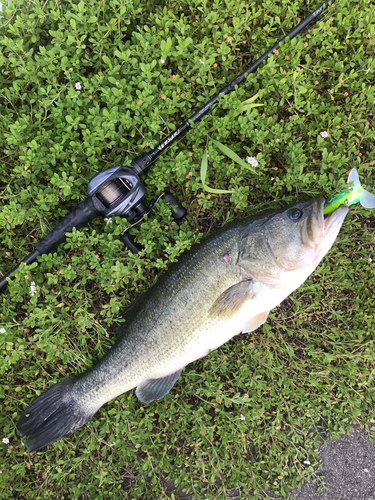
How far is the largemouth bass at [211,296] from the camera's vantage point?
2.34 metres

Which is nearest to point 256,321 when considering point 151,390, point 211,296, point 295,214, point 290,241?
point 211,296

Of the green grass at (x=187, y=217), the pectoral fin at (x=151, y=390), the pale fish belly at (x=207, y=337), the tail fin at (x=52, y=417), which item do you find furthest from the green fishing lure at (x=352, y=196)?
the tail fin at (x=52, y=417)

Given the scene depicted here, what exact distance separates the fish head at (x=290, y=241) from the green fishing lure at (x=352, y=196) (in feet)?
0.71

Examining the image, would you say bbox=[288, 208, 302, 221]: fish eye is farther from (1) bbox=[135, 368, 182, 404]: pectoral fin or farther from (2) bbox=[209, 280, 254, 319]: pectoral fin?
(1) bbox=[135, 368, 182, 404]: pectoral fin

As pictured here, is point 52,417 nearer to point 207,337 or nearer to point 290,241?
point 207,337

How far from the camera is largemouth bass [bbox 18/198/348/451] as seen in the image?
234 centimetres

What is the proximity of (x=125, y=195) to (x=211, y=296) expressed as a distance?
105cm

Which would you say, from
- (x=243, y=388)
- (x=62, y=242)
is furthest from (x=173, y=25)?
(x=243, y=388)

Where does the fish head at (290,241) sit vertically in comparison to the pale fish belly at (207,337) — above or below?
above

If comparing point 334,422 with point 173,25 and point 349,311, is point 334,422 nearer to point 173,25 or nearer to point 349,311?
point 349,311

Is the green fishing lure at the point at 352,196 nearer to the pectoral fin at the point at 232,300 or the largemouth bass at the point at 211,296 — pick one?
the largemouth bass at the point at 211,296

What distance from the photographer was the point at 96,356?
2.88 metres

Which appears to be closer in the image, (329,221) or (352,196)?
(329,221)

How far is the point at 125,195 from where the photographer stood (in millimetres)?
2430
